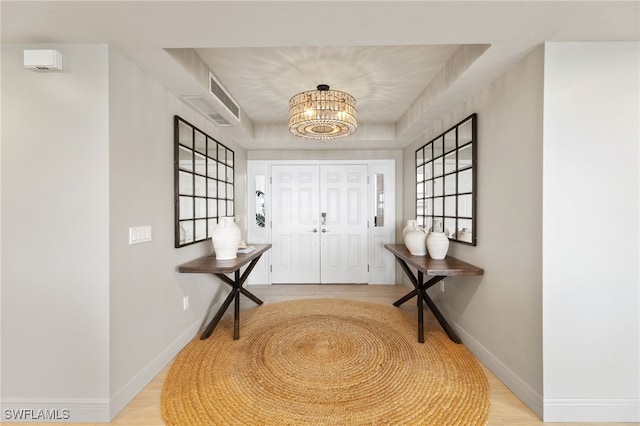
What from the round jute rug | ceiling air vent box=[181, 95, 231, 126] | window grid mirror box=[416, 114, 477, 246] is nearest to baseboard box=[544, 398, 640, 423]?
the round jute rug

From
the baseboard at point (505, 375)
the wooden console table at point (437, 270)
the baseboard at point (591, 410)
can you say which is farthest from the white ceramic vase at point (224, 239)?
the baseboard at point (591, 410)

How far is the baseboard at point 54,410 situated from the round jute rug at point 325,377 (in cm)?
35

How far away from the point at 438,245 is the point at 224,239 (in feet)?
6.76

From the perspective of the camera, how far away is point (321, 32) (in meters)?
1.63

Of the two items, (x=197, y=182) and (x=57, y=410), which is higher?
(x=197, y=182)

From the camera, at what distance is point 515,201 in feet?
6.74

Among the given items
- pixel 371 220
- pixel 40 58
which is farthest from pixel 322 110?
pixel 371 220

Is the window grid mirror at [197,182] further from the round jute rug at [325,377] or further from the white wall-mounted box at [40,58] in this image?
the round jute rug at [325,377]

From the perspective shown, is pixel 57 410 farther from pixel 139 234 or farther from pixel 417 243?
pixel 417 243

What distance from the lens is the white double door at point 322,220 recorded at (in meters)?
4.90

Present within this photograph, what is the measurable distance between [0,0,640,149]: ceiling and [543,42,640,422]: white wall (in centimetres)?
23

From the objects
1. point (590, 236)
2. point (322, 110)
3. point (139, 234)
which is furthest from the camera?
point (322, 110)

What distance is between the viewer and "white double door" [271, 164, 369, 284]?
4.90 meters

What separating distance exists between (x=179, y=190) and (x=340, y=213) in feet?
9.08
